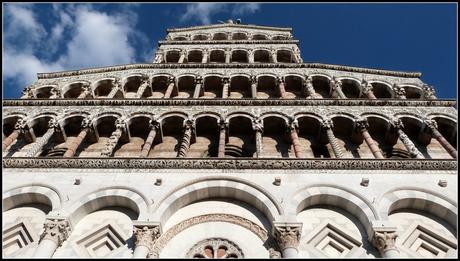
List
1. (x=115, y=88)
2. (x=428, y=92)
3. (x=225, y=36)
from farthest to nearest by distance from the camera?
(x=225, y=36) < (x=115, y=88) < (x=428, y=92)

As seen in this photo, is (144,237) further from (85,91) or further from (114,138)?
(85,91)

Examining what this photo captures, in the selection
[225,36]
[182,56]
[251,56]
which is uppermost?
[225,36]

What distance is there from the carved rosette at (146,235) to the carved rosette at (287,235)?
8.64 ft

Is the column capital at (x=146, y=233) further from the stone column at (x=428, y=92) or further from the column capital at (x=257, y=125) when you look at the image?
the stone column at (x=428, y=92)

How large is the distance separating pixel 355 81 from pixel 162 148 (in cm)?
880

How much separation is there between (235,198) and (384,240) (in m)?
3.58

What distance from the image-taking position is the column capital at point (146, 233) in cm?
947

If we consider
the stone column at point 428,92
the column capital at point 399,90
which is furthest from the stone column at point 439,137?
the column capital at point 399,90

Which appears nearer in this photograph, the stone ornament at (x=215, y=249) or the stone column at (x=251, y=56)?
the stone ornament at (x=215, y=249)

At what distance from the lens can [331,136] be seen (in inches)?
535

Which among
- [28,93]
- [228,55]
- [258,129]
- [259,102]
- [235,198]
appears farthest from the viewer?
[228,55]

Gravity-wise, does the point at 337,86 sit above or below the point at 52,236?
above

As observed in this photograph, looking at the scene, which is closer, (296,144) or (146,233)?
(146,233)

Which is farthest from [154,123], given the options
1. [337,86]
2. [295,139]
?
[337,86]
